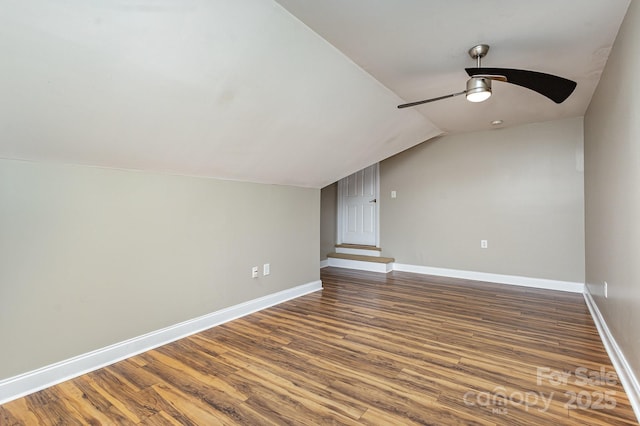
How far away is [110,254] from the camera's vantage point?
2133 millimetres

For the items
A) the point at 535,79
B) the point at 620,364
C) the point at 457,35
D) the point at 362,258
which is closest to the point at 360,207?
the point at 362,258

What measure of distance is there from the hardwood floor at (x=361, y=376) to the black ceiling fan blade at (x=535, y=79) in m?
1.74

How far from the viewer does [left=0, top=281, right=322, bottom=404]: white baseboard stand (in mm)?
1748

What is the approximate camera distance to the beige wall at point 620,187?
5.45 ft

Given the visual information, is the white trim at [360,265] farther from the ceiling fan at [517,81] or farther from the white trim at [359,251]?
the ceiling fan at [517,81]

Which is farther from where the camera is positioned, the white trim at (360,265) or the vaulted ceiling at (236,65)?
the white trim at (360,265)

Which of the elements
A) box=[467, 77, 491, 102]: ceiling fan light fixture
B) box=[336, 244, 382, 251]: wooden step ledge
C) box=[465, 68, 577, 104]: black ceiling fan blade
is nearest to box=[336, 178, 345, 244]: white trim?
box=[336, 244, 382, 251]: wooden step ledge

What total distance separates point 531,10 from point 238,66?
5.44 feet

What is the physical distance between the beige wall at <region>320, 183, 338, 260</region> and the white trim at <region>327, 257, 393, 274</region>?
0.22 m

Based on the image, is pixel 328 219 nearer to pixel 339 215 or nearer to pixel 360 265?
pixel 339 215

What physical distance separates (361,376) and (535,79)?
2.04m

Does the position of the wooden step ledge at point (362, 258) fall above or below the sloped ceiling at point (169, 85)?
below

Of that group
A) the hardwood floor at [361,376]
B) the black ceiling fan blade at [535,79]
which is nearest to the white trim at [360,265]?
the hardwood floor at [361,376]

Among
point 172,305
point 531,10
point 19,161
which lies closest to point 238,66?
point 19,161
